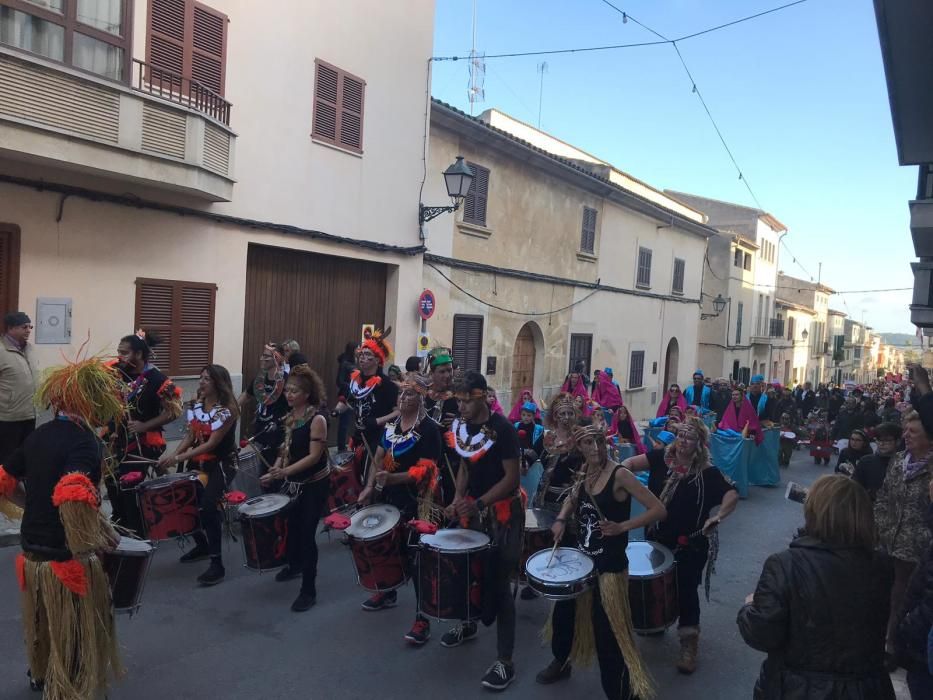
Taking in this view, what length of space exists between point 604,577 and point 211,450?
3442mm

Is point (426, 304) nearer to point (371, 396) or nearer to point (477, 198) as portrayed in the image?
point (477, 198)

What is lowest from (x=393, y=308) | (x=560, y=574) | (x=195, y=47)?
(x=560, y=574)

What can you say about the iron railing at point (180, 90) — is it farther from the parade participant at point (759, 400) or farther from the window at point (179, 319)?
the parade participant at point (759, 400)

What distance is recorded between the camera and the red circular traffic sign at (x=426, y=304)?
13.6 meters

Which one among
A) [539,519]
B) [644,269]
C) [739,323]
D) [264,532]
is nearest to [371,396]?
[264,532]

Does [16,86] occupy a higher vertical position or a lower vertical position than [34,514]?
higher

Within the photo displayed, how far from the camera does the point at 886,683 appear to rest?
9.02 feet

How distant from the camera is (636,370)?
23.2m

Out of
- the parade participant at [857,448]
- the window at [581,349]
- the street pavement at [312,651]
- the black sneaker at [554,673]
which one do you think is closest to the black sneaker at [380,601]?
the street pavement at [312,651]

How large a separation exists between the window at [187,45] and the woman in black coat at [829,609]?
9.02m

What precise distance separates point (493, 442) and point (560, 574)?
0.92 metres

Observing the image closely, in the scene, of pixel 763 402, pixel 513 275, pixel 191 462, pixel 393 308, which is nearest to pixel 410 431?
pixel 191 462

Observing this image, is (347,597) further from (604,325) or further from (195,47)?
(604,325)

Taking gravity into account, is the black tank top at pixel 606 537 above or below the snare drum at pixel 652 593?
above
